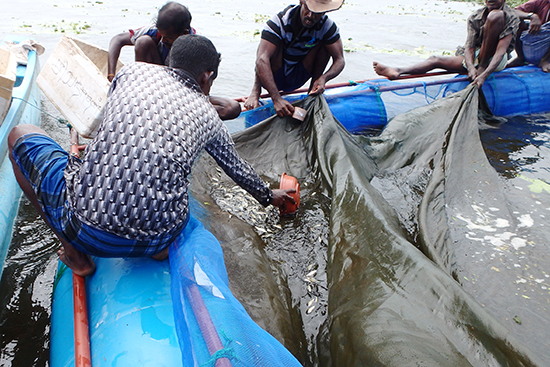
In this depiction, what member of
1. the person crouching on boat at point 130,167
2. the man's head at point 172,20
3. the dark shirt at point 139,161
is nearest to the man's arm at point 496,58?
the man's head at point 172,20

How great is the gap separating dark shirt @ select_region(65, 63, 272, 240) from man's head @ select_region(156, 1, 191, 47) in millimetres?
1878

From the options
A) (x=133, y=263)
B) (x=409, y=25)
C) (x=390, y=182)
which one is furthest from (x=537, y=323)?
(x=409, y=25)

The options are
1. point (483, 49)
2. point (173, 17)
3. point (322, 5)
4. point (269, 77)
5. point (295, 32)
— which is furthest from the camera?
point (483, 49)

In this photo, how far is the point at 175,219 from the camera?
1911mm

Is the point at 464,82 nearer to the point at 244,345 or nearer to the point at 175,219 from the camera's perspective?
the point at 175,219

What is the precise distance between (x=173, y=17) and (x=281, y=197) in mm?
2120

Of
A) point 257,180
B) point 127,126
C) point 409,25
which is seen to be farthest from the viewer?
point 409,25

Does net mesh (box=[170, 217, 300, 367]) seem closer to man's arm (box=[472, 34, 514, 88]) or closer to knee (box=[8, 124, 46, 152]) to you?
knee (box=[8, 124, 46, 152])

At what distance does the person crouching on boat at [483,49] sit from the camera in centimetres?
499

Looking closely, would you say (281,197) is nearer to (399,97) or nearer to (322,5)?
(322,5)

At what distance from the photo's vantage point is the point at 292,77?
15.0 feet

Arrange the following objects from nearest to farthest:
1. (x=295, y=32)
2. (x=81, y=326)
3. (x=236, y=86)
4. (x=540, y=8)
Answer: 1. (x=81, y=326)
2. (x=295, y=32)
3. (x=540, y=8)
4. (x=236, y=86)

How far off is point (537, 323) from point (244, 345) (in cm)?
167

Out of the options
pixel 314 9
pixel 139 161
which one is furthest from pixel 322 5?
pixel 139 161
